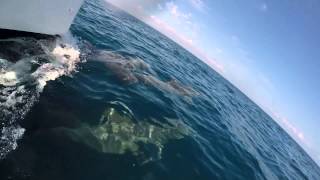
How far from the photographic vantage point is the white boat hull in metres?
7.54

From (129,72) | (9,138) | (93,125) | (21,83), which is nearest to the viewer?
(9,138)

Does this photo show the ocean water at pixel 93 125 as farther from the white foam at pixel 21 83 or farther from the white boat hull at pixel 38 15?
the white boat hull at pixel 38 15

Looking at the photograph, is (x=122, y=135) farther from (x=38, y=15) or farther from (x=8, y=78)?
(x=38, y=15)

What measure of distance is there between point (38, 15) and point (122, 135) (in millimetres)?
4273

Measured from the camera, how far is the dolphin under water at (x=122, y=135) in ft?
27.0

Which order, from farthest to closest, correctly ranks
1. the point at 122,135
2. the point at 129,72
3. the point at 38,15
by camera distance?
the point at 129,72 < the point at 122,135 < the point at 38,15

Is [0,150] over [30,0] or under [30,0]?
under

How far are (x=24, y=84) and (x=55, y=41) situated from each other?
3.57 metres

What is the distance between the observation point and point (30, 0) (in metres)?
8.02

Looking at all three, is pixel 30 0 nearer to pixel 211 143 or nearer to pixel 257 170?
pixel 211 143

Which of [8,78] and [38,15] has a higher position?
[38,15]

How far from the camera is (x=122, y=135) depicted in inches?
370

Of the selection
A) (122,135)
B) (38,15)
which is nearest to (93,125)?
(122,135)

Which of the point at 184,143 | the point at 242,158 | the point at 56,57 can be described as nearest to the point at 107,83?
the point at 56,57
